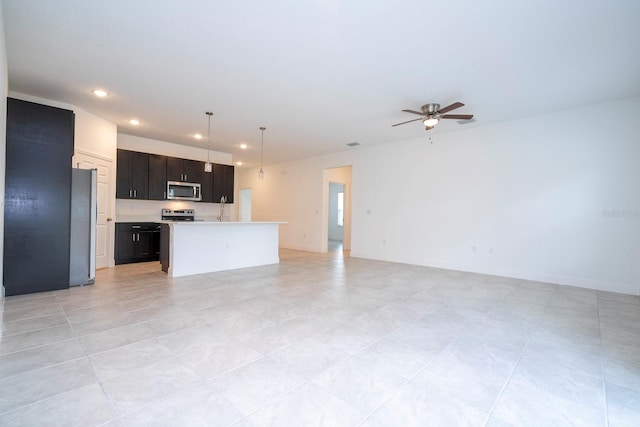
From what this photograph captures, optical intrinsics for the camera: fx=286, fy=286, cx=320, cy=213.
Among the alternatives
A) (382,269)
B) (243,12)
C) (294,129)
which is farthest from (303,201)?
(243,12)

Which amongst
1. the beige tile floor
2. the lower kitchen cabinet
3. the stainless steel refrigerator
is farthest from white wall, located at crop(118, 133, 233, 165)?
the beige tile floor

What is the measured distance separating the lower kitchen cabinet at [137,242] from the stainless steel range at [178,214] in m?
0.53

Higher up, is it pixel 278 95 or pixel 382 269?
pixel 278 95

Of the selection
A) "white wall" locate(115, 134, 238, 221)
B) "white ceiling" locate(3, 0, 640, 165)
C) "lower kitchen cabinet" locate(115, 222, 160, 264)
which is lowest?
"lower kitchen cabinet" locate(115, 222, 160, 264)

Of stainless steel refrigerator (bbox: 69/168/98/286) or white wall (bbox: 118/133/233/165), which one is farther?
white wall (bbox: 118/133/233/165)

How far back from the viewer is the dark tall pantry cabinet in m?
3.49

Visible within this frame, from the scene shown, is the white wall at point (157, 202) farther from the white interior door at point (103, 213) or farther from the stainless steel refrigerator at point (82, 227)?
the stainless steel refrigerator at point (82, 227)

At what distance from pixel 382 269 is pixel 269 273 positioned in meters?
2.20

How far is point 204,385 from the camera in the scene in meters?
1.78

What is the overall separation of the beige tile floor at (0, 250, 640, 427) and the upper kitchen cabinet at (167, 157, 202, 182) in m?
3.40

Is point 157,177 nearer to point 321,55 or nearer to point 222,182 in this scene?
point 222,182

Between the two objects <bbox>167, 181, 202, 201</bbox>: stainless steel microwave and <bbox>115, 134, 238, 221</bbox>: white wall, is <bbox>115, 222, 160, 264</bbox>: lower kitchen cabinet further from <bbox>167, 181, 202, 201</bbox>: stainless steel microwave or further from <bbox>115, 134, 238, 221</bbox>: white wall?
<bbox>167, 181, 202, 201</bbox>: stainless steel microwave

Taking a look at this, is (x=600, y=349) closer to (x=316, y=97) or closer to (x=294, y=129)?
(x=316, y=97)

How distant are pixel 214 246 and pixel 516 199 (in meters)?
5.45
